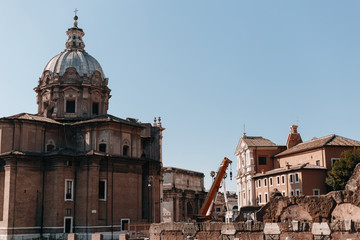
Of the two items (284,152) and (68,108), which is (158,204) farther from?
(284,152)

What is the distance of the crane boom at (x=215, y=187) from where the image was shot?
1341 inches

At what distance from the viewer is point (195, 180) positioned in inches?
2852

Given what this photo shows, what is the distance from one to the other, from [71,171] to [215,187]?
14185mm

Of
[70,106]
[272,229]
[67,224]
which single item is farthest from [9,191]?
[272,229]

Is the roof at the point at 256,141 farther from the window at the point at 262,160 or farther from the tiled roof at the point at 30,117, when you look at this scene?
the tiled roof at the point at 30,117

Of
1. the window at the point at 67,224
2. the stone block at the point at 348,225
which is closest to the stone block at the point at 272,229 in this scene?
the stone block at the point at 348,225

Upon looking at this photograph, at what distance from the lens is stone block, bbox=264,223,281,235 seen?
1848cm

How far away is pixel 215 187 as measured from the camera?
3447 cm

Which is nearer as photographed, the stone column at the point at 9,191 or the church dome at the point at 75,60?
the stone column at the point at 9,191

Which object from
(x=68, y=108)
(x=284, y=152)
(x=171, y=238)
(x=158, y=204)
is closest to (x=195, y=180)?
(x=284, y=152)

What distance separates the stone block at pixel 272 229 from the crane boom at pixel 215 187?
49.4ft

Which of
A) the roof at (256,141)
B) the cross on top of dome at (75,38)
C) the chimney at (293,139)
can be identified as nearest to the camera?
the cross on top of dome at (75,38)

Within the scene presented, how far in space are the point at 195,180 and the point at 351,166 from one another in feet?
107

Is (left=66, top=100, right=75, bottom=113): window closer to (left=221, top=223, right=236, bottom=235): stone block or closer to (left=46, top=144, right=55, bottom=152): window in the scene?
(left=46, top=144, right=55, bottom=152): window
